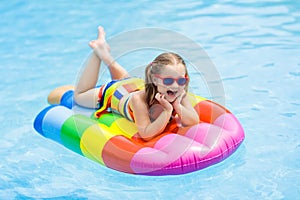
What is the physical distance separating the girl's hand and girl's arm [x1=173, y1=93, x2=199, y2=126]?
0.23 feet

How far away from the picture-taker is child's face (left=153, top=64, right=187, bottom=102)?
313cm

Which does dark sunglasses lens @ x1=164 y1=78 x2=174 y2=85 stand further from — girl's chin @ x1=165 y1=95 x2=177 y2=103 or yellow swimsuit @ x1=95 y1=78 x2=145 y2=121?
yellow swimsuit @ x1=95 y1=78 x2=145 y2=121

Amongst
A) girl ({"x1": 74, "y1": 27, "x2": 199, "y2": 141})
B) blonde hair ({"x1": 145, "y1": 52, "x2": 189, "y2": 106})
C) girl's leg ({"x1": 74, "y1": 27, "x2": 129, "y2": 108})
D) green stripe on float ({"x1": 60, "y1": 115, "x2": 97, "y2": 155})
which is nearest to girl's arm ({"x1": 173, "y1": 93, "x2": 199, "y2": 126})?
girl ({"x1": 74, "y1": 27, "x2": 199, "y2": 141})

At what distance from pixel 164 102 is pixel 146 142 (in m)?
0.28

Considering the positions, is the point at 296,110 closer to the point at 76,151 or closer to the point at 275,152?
the point at 275,152

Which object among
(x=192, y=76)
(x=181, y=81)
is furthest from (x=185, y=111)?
(x=192, y=76)

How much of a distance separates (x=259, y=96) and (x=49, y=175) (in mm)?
1791

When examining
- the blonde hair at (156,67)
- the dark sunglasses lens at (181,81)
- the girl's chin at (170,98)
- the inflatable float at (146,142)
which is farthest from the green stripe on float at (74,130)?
the dark sunglasses lens at (181,81)

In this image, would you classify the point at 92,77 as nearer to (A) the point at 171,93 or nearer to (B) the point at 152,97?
(B) the point at 152,97

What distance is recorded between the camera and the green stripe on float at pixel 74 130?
343 centimetres

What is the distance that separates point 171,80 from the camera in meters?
3.12

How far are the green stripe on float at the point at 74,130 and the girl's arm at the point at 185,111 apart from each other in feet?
1.89

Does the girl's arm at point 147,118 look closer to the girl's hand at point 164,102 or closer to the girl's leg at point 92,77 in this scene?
the girl's hand at point 164,102

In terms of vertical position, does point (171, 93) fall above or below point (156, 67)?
below
